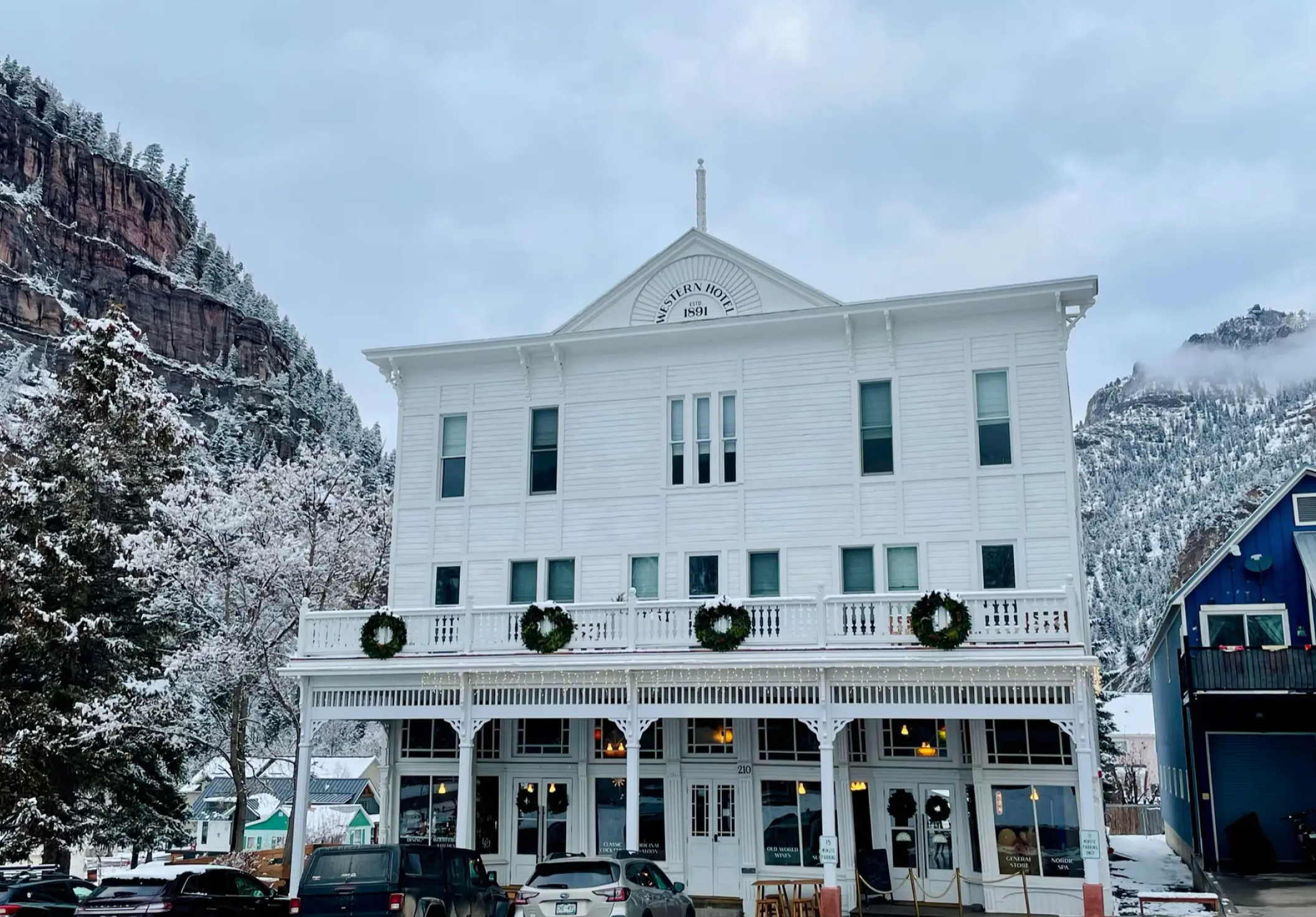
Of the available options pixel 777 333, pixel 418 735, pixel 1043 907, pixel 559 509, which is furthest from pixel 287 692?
pixel 1043 907

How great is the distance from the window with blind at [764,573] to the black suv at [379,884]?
28.3 ft

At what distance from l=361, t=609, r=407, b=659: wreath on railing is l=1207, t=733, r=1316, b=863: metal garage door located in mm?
19863

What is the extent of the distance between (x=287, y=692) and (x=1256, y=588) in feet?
82.5

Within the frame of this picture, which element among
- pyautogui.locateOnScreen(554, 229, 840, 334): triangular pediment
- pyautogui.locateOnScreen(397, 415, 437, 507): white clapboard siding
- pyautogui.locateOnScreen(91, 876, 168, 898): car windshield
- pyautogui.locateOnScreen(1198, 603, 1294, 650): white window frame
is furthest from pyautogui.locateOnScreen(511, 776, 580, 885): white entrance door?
pyautogui.locateOnScreen(1198, 603, 1294, 650): white window frame

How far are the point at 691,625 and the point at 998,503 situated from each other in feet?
20.3

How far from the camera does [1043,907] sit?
2002cm

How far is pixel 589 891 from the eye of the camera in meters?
14.9

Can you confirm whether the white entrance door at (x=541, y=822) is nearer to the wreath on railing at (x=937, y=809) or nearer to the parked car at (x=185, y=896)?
the parked car at (x=185, y=896)

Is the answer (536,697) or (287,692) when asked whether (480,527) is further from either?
(287,692)

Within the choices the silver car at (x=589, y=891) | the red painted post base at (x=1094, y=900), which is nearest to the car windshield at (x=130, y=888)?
the silver car at (x=589, y=891)

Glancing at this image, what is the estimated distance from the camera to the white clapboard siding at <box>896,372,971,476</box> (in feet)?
72.5

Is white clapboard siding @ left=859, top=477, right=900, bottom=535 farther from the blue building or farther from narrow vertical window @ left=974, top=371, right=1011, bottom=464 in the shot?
the blue building

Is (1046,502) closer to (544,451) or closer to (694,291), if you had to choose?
(694,291)

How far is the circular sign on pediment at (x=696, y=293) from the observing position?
78.6 feet
